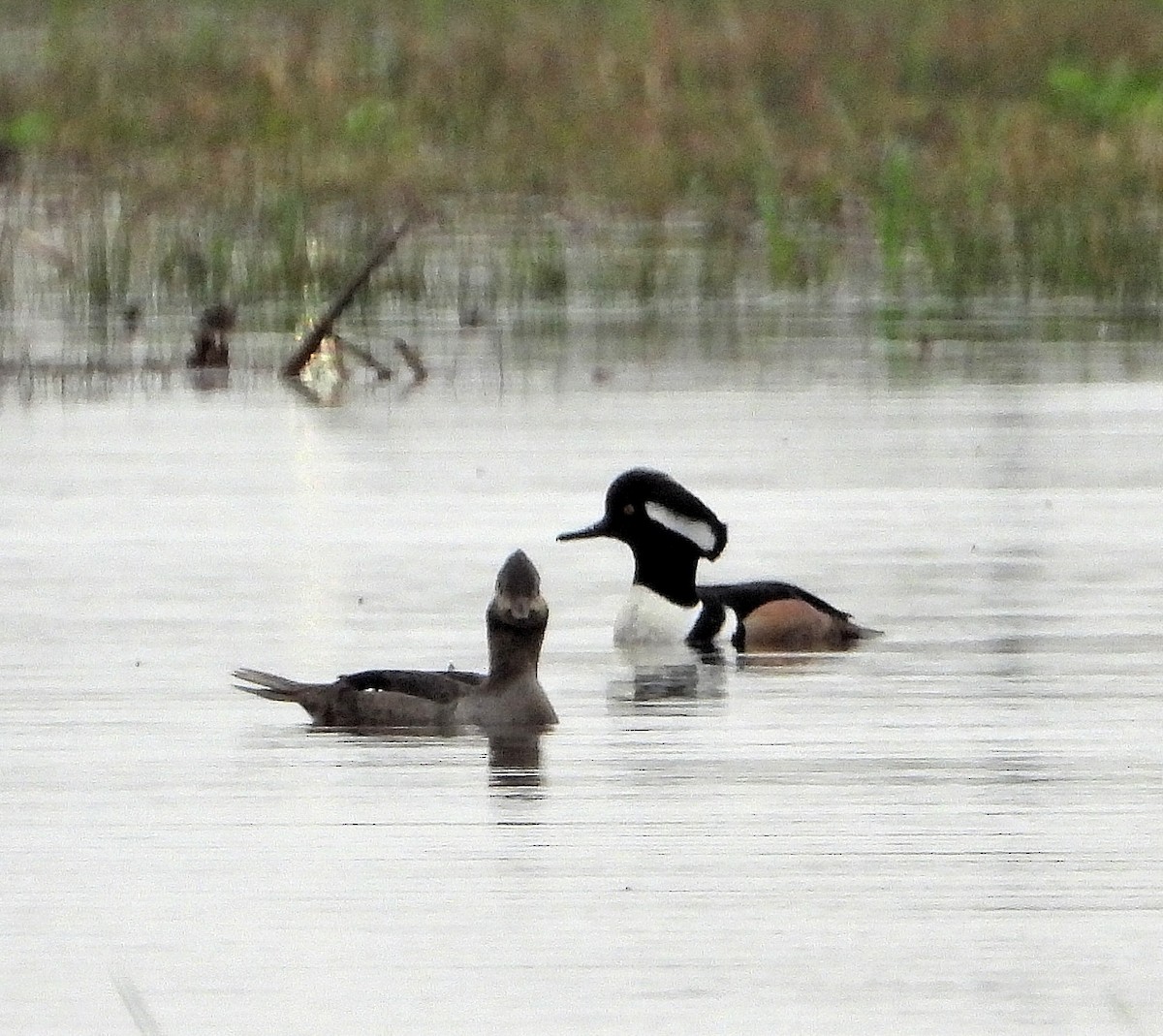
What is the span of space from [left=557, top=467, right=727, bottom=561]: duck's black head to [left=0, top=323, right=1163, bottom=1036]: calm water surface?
30cm

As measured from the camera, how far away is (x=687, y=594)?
34.8 ft

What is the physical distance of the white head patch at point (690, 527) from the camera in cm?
1054

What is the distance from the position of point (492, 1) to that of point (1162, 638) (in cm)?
2867

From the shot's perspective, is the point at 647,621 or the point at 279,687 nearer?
the point at 279,687

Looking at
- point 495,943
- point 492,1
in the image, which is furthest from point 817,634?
point 492,1

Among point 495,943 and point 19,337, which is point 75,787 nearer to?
point 495,943

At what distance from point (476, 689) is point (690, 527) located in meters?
1.90

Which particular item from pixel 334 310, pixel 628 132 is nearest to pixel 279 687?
pixel 334 310

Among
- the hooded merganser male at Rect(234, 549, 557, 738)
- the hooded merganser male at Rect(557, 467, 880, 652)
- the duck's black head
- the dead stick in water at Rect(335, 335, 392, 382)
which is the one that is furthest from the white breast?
the dead stick in water at Rect(335, 335, 392, 382)

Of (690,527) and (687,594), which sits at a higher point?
(690,527)

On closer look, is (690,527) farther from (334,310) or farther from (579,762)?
(334,310)

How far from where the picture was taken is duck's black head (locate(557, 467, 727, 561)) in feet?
34.6

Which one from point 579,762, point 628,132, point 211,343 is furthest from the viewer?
point 628,132

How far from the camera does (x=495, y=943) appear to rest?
6.46 m
